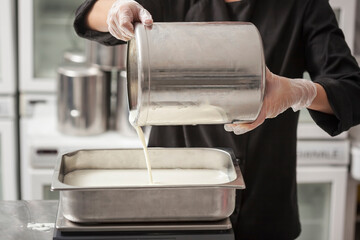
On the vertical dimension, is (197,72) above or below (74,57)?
above

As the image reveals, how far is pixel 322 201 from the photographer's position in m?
2.77

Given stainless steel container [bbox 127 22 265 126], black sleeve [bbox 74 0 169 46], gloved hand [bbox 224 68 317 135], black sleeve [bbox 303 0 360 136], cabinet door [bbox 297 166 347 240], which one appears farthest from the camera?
cabinet door [bbox 297 166 347 240]

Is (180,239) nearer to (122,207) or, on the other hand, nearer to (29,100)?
(122,207)

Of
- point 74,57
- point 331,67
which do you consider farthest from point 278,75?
point 74,57

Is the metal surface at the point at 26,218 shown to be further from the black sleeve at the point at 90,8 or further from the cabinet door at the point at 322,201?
the cabinet door at the point at 322,201

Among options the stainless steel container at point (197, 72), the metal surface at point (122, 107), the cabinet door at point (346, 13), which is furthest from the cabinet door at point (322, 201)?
the stainless steel container at point (197, 72)

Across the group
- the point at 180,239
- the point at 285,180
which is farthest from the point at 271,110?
the point at 285,180

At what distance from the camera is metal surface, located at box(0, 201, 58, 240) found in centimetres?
126

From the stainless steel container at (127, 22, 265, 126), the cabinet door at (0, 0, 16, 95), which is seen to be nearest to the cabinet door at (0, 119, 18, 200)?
the cabinet door at (0, 0, 16, 95)

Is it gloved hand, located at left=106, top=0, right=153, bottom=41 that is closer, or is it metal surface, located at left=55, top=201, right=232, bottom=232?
metal surface, located at left=55, top=201, right=232, bottom=232

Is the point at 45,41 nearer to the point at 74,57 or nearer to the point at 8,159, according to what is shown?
the point at 74,57

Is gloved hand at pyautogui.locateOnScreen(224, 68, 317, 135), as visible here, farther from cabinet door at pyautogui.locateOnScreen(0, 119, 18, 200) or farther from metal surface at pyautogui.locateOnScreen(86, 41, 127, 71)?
cabinet door at pyautogui.locateOnScreen(0, 119, 18, 200)

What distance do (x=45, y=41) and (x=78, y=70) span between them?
1.38 ft

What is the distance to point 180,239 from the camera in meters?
1.11
